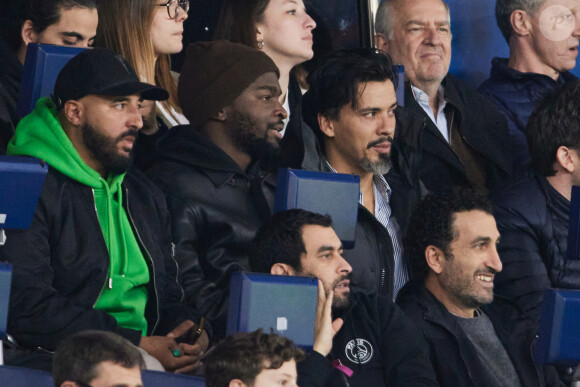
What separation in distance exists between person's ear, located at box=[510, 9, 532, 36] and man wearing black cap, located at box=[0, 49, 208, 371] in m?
2.39

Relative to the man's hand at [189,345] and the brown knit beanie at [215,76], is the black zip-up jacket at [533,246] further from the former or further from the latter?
the man's hand at [189,345]

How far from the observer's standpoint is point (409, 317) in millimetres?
4465

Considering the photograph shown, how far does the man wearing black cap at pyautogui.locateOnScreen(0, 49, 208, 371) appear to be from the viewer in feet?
12.2

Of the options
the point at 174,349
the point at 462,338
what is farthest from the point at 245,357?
the point at 462,338

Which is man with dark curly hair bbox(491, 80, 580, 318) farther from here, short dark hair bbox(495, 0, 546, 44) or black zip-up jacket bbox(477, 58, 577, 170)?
short dark hair bbox(495, 0, 546, 44)

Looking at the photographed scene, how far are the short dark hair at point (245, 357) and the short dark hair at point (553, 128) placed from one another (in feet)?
6.81

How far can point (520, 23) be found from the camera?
6.11 m

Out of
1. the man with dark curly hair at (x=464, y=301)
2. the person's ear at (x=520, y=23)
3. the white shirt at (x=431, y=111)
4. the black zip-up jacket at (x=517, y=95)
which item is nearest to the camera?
the man with dark curly hair at (x=464, y=301)

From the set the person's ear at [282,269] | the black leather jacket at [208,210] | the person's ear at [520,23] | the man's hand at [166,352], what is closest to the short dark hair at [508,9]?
the person's ear at [520,23]

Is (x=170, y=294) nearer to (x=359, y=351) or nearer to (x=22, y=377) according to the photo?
(x=359, y=351)

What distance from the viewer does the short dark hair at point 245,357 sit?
10.9 ft

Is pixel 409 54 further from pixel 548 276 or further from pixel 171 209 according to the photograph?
pixel 171 209

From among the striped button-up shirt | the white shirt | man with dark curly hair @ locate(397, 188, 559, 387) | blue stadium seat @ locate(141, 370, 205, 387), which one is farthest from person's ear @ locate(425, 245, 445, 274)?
blue stadium seat @ locate(141, 370, 205, 387)

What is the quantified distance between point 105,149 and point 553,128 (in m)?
1.91
